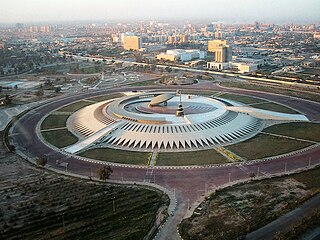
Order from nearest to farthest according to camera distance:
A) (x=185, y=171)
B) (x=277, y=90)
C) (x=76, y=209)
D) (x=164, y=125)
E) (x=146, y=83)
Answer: (x=76, y=209) < (x=185, y=171) < (x=164, y=125) < (x=277, y=90) < (x=146, y=83)

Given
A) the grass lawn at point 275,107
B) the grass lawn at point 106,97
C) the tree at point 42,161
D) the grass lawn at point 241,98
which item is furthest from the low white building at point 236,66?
the tree at point 42,161

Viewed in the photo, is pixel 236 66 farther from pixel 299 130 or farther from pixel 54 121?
pixel 54 121

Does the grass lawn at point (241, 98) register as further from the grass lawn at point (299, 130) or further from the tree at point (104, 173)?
the tree at point (104, 173)

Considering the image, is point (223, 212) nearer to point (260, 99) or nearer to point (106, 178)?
point (106, 178)

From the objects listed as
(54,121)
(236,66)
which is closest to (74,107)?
(54,121)

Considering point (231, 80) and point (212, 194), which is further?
point (231, 80)

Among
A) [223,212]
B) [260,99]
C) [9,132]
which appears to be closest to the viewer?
[223,212]

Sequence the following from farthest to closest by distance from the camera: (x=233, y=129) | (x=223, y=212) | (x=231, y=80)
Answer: (x=231, y=80)
(x=233, y=129)
(x=223, y=212)

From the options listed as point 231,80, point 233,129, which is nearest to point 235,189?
point 233,129
